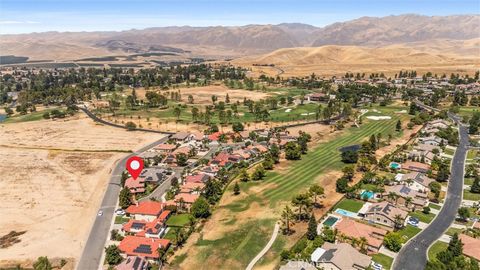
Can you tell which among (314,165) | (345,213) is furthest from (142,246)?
(314,165)

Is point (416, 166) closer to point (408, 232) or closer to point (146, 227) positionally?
point (408, 232)

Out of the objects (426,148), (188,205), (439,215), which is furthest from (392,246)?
(426,148)

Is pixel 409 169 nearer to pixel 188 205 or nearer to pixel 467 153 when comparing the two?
pixel 467 153

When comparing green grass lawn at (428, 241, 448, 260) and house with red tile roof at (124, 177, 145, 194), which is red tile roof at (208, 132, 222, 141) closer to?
house with red tile roof at (124, 177, 145, 194)

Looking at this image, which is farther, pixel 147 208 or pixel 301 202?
pixel 147 208

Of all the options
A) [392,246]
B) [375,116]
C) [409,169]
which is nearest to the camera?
[392,246]

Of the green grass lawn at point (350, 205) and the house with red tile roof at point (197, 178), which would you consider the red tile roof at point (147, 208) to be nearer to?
the house with red tile roof at point (197, 178)
